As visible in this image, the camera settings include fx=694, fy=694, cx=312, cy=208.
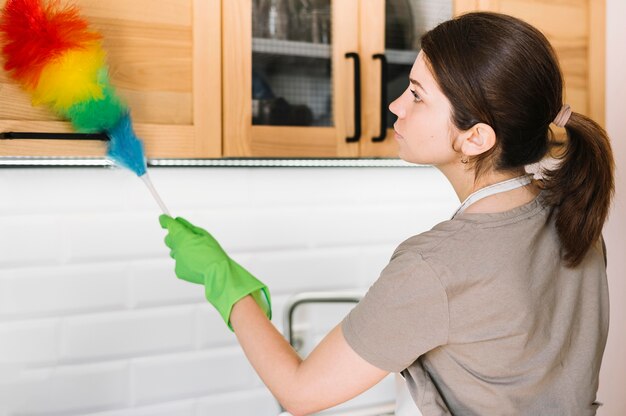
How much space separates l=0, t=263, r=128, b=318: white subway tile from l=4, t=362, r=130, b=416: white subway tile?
0.13 metres

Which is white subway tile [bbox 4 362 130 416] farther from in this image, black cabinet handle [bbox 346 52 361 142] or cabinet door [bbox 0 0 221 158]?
black cabinet handle [bbox 346 52 361 142]

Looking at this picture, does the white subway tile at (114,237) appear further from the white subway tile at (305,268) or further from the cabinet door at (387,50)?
the cabinet door at (387,50)

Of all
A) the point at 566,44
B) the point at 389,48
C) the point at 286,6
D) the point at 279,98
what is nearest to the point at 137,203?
the point at 279,98

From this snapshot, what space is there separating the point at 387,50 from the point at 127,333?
864mm

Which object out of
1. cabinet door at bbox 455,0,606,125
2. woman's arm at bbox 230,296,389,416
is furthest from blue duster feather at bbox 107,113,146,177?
cabinet door at bbox 455,0,606,125

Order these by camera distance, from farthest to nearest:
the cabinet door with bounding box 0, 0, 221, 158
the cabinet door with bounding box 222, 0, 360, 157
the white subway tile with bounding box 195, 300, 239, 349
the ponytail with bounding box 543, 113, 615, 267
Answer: the white subway tile with bounding box 195, 300, 239, 349 → the cabinet door with bounding box 222, 0, 360, 157 → the cabinet door with bounding box 0, 0, 221, 158 → the ponytail with bounding box 543, 113, 615, 267

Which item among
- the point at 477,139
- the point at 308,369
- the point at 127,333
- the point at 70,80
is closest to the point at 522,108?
the point at 477,139

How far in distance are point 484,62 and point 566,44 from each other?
34.6 inches

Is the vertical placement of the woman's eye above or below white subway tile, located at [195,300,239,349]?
above

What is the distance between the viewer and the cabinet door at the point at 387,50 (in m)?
1.52

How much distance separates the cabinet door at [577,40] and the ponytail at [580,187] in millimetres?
671

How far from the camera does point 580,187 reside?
3.68 feet

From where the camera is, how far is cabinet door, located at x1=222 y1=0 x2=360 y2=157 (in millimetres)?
1403

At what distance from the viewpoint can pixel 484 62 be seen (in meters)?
1.00
